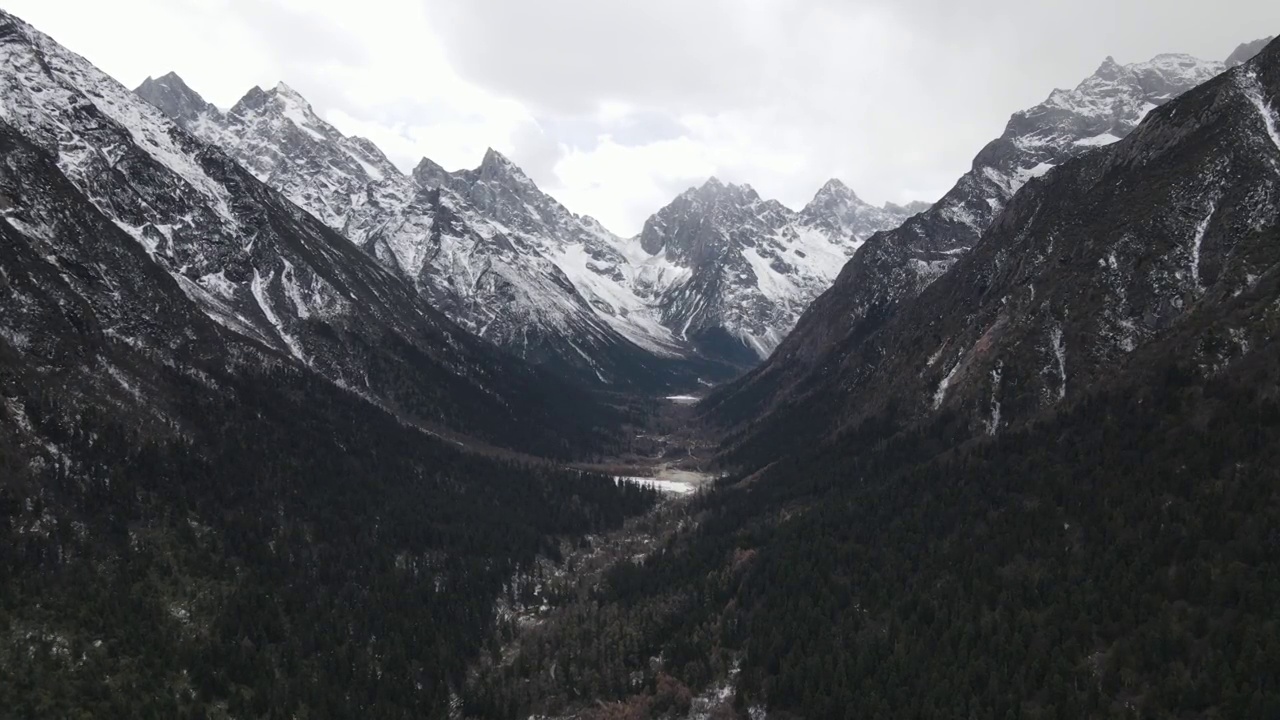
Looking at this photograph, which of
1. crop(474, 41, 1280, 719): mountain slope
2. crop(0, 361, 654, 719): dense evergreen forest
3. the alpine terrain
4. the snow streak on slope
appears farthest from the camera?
the snow streak on slope

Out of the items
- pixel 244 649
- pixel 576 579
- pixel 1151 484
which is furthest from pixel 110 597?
pixel 1151 484

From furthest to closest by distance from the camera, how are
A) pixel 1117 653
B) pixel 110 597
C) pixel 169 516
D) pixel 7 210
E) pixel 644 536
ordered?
1. pixel 644 536
2. pixel 7 210
3. pixel 169 516
4. pixel 110 597
5. pixel 1117 653

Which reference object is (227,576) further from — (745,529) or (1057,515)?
(1057,515)

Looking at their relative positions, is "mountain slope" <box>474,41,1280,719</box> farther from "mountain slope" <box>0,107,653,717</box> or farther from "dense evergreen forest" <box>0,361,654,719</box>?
"mountain slope" <box>0,107,653,717</box>

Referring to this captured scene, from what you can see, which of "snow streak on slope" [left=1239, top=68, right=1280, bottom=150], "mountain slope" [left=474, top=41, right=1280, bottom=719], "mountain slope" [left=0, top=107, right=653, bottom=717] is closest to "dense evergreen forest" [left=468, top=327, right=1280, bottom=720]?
"mountain slope" [left=474, top=41, right=1280, bottom=719]

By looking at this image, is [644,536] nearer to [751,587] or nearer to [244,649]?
[751,587]

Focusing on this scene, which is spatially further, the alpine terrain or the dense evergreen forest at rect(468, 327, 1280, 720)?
the alpine terrain
